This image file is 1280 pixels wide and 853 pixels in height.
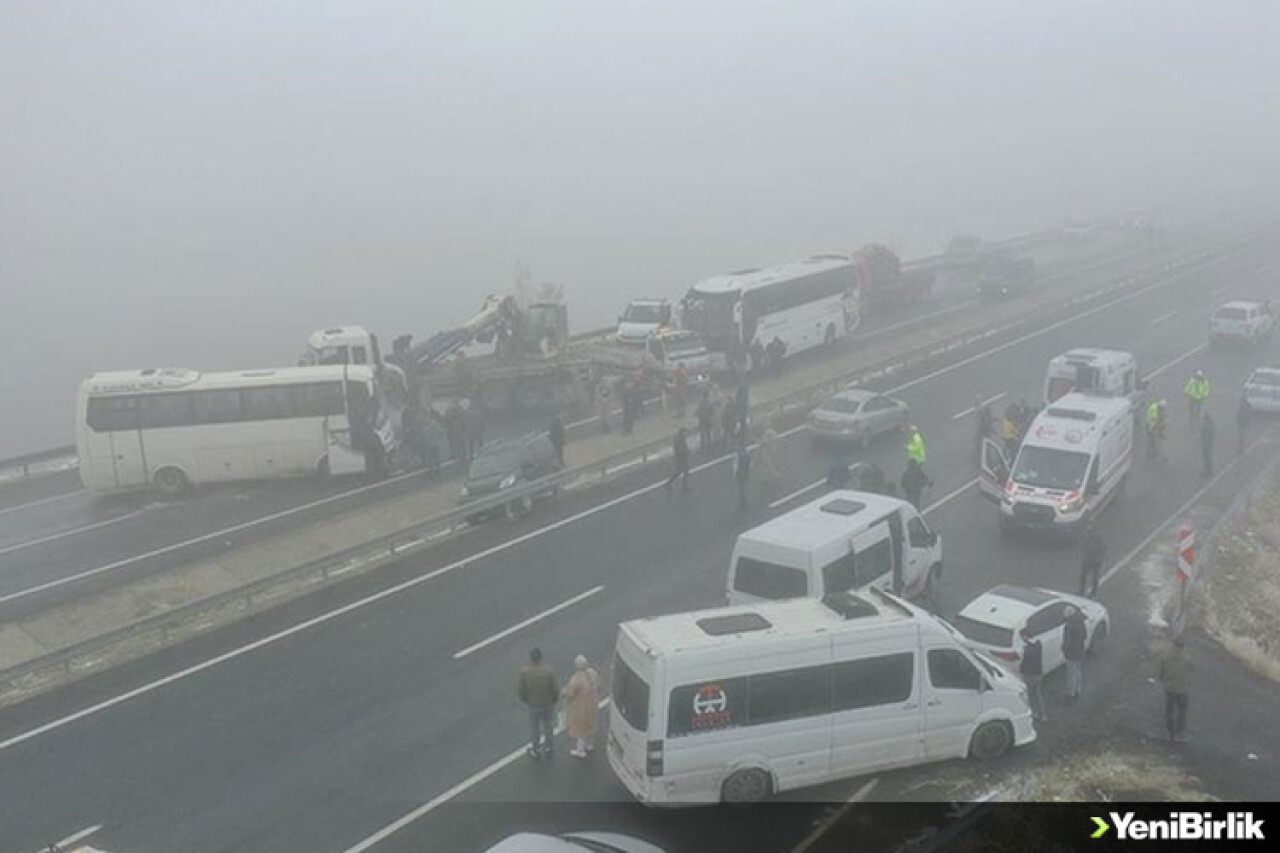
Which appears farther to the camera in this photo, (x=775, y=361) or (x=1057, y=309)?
(x=1057, y=309)

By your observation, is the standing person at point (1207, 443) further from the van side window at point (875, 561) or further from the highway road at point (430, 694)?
the van side window at point (875, 561)

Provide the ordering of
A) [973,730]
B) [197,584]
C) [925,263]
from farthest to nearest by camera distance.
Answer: [925,263], [197,584], [973,730]

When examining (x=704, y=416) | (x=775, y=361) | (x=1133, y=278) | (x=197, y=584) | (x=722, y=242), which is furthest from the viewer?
(x=722, y=242)

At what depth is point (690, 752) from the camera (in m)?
13.0

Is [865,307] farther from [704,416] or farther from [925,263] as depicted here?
[704,416]

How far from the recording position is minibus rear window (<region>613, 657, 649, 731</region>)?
42.8 ft

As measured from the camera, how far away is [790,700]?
1330 centimetres

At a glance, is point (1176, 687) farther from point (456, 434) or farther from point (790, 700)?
point (456, 434)

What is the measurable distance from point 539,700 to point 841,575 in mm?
5368

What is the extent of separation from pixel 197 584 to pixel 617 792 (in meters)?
10.6

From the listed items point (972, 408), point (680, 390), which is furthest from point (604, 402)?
point (972, 408)

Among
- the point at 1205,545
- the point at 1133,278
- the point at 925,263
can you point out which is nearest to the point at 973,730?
the point at 1205,545

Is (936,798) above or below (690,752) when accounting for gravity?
below

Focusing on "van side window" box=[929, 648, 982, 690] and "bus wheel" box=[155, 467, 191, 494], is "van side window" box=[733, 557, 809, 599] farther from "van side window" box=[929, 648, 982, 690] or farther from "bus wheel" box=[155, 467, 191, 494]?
"bus wheel" box=[155, 467, 191, 494]
